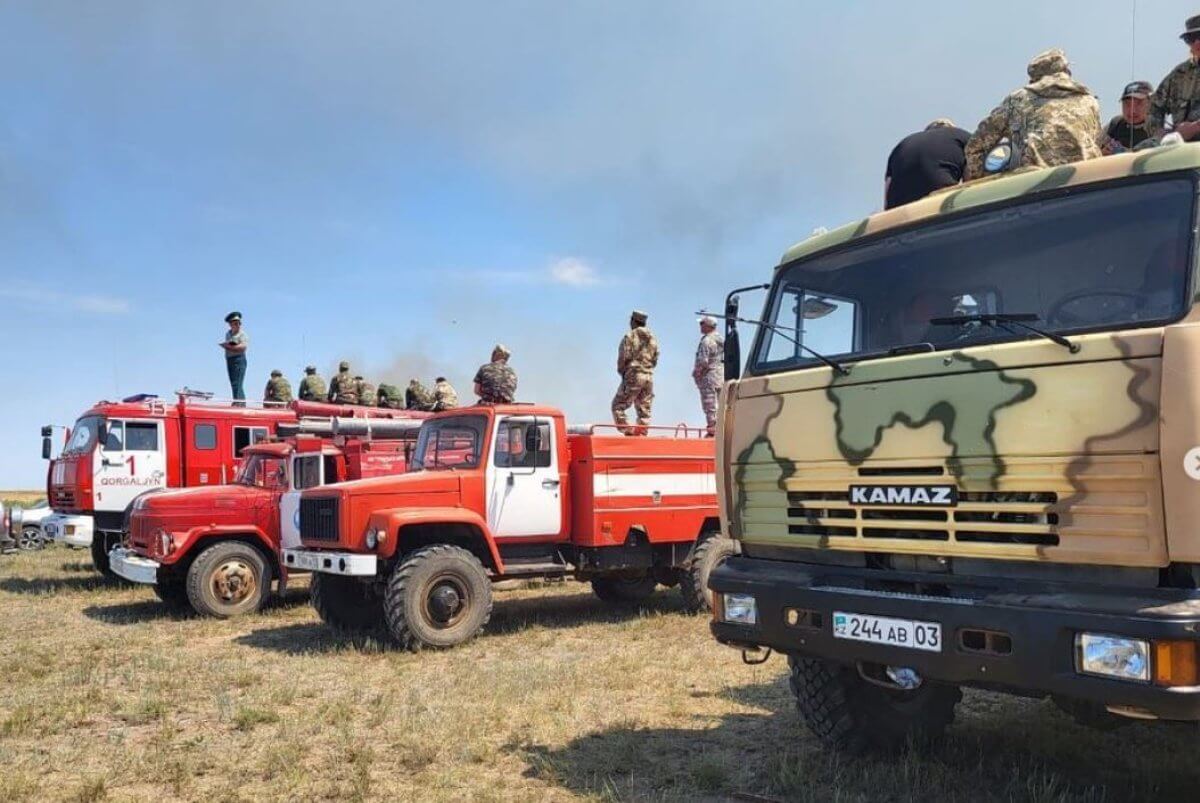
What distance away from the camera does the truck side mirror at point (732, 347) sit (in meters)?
4.61

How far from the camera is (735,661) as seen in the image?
7004 millimetres

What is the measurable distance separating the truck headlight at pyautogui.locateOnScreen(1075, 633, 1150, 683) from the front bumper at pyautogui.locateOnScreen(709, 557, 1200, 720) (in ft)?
0.07

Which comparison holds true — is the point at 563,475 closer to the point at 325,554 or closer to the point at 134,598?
the point at 325,554

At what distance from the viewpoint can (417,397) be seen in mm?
17797

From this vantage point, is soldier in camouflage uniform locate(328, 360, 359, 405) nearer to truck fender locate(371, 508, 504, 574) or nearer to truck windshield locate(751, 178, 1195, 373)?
truck fender locate(371, 508, 504, 574)

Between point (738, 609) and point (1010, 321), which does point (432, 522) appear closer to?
point (738, 609)

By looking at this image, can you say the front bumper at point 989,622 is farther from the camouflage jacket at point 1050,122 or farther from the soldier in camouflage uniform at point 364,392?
the soldier in camouflage uniform at point 364,392

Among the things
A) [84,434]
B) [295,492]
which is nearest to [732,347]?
[295,492]

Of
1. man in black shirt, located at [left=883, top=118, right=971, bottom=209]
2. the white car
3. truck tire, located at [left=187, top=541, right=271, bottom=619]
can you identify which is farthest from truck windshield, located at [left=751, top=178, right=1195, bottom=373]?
the white car

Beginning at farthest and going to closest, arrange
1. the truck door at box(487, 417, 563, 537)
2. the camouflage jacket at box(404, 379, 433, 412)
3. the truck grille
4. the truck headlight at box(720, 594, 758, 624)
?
1. the camouflage jacket at box(404, 379, 433, 412)
2. the truck door at box(487, 417, 563, 537)
3. the truck grille
4. the truck headlight at box(720, 594, 758, 624)

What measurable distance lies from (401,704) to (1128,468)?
4.39m

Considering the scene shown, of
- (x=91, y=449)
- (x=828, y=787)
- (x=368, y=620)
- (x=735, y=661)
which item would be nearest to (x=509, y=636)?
(x=368, y=620)

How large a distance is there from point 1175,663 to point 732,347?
2324 mm

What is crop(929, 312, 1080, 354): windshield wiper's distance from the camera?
3.27 meters
